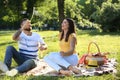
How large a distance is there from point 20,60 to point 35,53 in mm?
409

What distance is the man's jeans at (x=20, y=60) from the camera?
8188mm

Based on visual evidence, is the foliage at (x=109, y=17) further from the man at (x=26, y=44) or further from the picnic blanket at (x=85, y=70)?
the man at (x=26, y=44)

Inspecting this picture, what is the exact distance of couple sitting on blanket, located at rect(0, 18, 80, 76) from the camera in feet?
26.6

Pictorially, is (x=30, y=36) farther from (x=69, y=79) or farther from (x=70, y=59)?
(x=69, y=79)

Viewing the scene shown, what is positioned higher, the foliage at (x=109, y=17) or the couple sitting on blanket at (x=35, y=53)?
the couple sitting on blanket at (x=35, y=53)

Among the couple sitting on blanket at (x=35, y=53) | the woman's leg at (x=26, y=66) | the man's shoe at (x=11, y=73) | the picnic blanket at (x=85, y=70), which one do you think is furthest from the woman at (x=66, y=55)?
the man's shoe at (x=11, y=73)

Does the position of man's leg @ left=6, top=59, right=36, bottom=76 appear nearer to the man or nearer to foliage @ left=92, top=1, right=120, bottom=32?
the man

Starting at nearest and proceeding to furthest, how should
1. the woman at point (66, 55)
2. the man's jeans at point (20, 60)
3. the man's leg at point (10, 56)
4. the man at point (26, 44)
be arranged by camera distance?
the woman at point (66, 55), the man's jeans at point (20, 60), the man's leg at point (10, 56), the man at point (26, 44)

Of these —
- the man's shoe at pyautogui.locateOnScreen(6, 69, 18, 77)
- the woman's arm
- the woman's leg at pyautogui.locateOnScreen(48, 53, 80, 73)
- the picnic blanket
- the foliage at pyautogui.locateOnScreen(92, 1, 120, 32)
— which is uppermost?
the woman's arm

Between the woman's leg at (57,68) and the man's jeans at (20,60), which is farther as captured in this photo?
the man's jeans at (20,60)

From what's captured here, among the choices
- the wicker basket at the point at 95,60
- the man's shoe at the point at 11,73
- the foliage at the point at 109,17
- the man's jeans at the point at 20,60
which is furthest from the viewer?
the foliage at the point at 109,17

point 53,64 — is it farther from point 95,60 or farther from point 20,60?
point 95,60

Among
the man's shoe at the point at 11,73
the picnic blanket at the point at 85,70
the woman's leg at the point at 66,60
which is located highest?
the woman's leg at the point at 66,60

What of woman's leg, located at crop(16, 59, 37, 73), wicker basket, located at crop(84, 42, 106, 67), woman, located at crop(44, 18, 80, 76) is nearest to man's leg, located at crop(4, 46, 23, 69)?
woman's leg, located at crop(16, 59, 37, 73)
